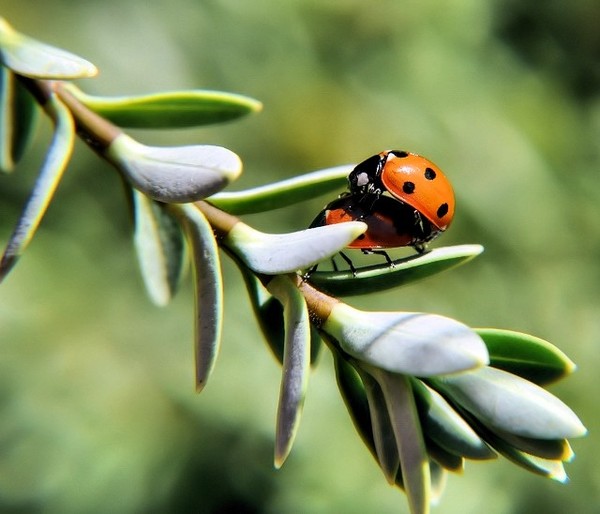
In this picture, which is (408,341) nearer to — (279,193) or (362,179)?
(279,193)

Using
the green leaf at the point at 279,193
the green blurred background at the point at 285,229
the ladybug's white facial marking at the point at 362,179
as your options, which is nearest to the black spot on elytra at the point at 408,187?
the ladybug's white facial marking at the point at 362,179

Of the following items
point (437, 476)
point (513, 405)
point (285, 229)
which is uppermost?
point (513, 405)

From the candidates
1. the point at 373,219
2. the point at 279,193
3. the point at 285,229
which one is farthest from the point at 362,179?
the point at 285,229

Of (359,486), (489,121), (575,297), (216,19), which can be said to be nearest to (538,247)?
(575,297)

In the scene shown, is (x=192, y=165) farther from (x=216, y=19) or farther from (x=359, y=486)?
(x=216, y=19)

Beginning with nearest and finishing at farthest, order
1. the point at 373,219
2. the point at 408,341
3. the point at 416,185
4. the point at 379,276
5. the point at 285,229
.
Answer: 1. the point at 408,341
2. the point at 379,276
3. the point at 373,219
4. the point at 416,185
5. the point at 285,229
